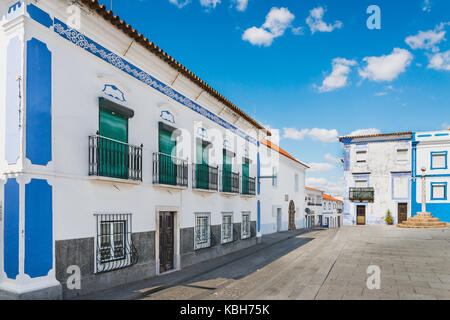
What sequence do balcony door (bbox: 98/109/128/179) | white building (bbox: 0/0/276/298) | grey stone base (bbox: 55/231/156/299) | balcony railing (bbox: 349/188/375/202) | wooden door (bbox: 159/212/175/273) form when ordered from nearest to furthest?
white building (bbox: 0/0/276/298) < grey stone base (bbox: 55/231/156/299) < balcony door (bbox: 98/109/128/179) < wooden door (bbox: 159/212/175/273) < balcony railing (bbox: 349/188/375/202)

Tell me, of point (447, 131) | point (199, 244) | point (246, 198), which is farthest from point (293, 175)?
point (199, 244)

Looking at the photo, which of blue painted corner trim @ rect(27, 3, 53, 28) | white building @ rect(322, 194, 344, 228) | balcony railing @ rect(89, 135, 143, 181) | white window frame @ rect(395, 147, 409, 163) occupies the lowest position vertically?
white building @ rect(322, 194, 344, 228)

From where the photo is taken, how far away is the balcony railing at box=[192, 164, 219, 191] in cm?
1052

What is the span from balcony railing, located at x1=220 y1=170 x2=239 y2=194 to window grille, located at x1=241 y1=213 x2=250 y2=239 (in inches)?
69.5

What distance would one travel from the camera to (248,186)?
1441 centimetres

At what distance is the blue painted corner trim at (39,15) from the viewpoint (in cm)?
561

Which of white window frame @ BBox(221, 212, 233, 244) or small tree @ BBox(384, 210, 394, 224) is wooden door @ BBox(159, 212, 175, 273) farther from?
small tree @ BBox(384, 210, 394, 224)

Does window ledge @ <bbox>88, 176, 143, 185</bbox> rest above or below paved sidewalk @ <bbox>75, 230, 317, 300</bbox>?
above

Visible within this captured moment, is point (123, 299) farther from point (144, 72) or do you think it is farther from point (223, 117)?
point (223, 117)

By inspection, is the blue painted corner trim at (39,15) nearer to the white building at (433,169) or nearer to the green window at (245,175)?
the green window at (245,175)

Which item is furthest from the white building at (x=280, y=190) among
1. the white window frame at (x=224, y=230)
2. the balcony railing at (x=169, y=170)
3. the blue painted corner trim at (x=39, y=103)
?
the blue painted corner trim at (x=39, y=103)

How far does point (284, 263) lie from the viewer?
10578mm

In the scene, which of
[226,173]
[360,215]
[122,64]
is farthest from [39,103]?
[360,215]

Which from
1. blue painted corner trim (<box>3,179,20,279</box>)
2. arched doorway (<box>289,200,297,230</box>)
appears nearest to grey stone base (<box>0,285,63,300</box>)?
blue painted corner trim (<box>3,179,20,279</box>)
